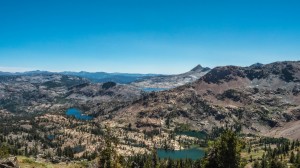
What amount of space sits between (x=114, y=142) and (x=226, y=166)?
22.5 meters

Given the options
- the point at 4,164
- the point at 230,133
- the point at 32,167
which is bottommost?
the point at 32,167

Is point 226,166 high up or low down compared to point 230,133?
down

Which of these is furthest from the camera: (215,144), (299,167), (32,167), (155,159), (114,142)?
(155,159)

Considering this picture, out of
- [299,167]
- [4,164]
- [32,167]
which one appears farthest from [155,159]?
[4,164]

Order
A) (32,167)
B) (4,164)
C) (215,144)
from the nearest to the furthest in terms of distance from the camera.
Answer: (215,144), (4,164), (32,167)

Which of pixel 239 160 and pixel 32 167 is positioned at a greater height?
pixel 239 160

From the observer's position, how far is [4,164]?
78.3 meters

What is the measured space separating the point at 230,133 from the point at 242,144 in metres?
4.41

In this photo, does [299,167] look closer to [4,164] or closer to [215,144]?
[215,144]

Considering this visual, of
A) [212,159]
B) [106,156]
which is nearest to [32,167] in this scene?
[106,156]

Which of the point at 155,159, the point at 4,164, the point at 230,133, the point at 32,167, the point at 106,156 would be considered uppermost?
the point at 230,133

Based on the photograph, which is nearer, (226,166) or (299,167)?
(226,166)

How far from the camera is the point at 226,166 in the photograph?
221ft

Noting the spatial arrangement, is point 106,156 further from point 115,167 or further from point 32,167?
point 32,167
